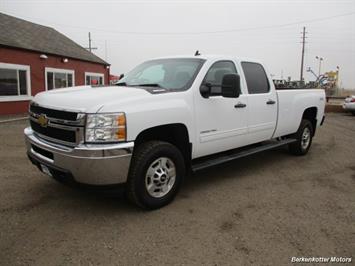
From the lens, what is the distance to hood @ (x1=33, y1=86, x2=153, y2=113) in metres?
3.26

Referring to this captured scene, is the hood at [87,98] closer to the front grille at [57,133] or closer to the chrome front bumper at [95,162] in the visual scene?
the front grille at [57,133]

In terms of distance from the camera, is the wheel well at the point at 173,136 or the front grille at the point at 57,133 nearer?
the front grille at the point at 57,133

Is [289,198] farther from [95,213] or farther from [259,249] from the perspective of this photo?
[95,213]

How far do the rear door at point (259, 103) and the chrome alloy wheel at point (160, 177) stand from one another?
5.87ft

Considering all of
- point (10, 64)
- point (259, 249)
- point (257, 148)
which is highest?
point (10, 64)

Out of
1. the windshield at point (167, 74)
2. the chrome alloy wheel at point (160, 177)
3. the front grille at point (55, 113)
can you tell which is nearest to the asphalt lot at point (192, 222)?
the chrome alloy wheel at point (160, 177)

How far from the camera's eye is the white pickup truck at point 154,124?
3.24 meters

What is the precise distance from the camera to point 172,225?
3.44m

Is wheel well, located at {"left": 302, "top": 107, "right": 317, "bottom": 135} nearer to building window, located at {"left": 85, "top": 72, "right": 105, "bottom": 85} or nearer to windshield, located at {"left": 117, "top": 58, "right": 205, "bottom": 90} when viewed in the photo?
windshield, located at {"left": 117, "top": 58, "right": 205, "bottom": 90}

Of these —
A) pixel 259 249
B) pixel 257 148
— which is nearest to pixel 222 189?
pixel 257 148

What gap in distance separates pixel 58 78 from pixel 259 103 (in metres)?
15.1

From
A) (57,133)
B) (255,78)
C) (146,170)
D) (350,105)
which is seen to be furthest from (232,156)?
(350,105)

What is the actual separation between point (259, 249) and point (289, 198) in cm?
153

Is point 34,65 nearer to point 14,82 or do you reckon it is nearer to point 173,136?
point 14,82
